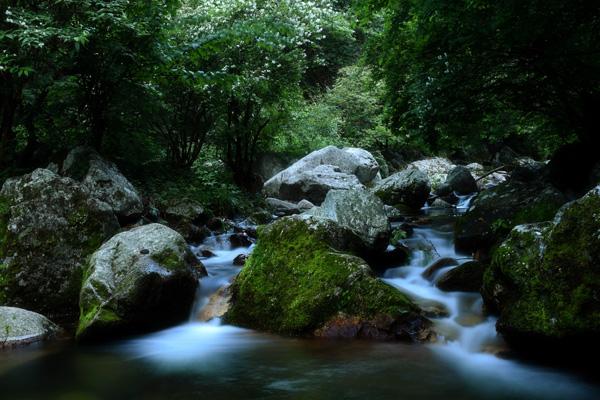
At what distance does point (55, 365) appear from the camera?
482 centimetres

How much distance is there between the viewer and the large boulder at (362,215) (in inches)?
288

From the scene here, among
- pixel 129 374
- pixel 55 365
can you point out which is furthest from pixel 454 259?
pixel 55 365

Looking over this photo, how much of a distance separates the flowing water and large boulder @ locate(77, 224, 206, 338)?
0.23m

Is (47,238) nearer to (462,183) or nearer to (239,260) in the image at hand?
(239,260)

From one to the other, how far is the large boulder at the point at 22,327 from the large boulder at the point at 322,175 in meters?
9.54

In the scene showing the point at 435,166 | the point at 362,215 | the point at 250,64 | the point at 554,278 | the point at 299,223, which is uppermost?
the point at 250,64

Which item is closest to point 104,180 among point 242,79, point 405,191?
point 242,79

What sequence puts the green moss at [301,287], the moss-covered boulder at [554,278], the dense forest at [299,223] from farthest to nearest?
the green moss at [301,287] → the dense forest at [299,223] → the moss-covered boulder at [554,278]

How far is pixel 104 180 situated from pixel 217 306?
375 cm

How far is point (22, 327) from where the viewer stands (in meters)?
5.41

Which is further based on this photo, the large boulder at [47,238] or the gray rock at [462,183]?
the gray rock at [462,183]

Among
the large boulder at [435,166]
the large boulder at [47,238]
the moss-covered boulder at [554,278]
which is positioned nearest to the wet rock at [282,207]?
the large boulder at [47,238]

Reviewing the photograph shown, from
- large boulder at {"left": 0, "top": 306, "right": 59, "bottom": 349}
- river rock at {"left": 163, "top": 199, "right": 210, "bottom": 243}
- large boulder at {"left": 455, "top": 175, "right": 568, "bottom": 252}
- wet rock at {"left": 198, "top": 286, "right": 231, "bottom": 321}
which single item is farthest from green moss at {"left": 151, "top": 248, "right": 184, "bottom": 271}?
large boulder at {"left": 455, "top": 175, "right": 568, "bottom": 252}

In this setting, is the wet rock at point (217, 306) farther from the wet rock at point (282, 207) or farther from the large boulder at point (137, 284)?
the wet rock at point (282, 207)
